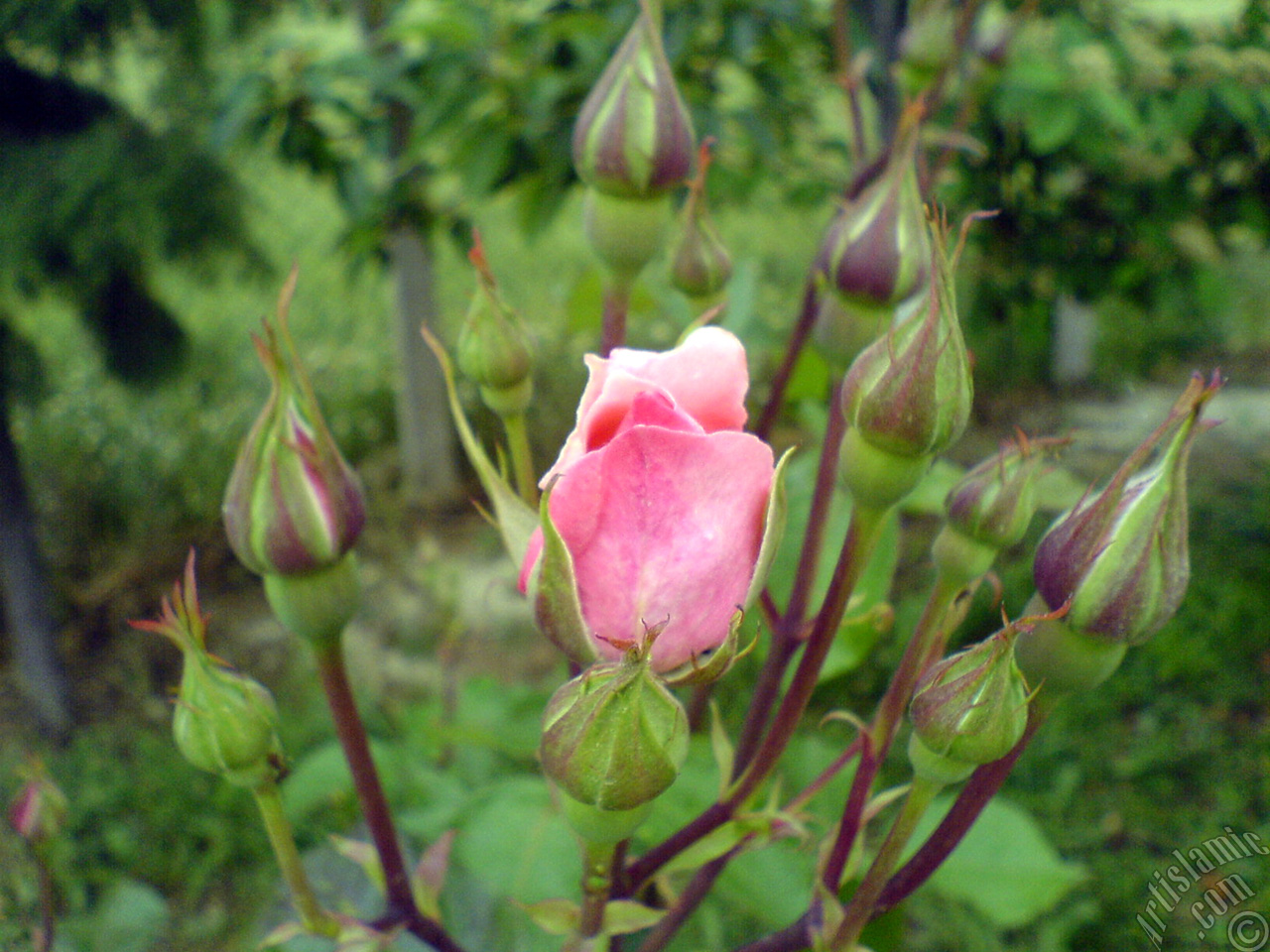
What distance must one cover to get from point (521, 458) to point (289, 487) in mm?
116

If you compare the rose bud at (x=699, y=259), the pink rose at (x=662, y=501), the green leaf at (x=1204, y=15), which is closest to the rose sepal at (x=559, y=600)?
the pink rose at (x=662, y=501)

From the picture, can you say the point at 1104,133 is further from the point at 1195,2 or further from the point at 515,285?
Result: the point at 515,285

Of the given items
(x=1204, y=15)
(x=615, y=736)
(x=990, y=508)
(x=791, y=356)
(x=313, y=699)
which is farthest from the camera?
(x=313, y=699)

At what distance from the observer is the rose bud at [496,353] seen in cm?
39

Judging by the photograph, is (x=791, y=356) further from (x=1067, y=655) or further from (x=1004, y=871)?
(x=1004, y=871)

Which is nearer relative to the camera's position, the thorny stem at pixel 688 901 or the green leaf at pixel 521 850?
the thorny stem at pixel 688 901

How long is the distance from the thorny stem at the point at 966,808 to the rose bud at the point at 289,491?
0.23m

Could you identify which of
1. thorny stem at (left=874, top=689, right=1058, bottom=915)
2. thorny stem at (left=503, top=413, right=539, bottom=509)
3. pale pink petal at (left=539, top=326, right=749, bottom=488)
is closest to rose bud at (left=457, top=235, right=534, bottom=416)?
thorny stem at (left=503, top=413, right=539, bottom=509)

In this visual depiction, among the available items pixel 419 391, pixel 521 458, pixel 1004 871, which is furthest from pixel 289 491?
pixel 419 391

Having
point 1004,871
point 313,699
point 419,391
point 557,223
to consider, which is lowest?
point 313,699

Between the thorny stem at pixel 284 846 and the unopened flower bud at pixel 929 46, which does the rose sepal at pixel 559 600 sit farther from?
the unopened flower bud at pixel 929 46

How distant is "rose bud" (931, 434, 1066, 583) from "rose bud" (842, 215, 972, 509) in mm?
59

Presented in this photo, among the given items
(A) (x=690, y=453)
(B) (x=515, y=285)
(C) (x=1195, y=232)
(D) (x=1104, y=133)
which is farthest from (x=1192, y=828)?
(B) (x=515, y=285)

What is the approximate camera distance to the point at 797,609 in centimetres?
39
